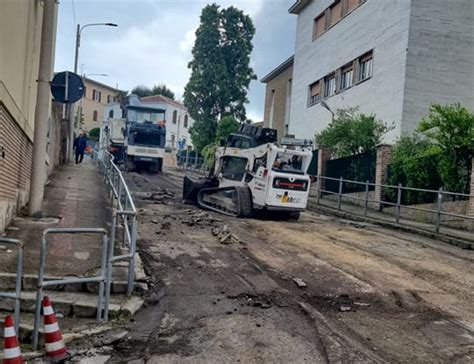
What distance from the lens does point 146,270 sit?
7988mm

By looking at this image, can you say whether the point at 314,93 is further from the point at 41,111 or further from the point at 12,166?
the point at 12,166

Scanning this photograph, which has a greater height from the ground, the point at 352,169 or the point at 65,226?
the point at 352,169

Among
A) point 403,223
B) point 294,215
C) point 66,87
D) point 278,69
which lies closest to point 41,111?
point 66,87

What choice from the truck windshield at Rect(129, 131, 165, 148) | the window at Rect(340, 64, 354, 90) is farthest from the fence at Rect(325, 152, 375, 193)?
the truck windshield at Rect(129, 131, 165, 148)

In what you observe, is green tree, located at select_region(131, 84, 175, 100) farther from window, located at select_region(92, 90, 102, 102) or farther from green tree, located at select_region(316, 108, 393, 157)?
green tree, located at select_region(316, 108, 393, 157)

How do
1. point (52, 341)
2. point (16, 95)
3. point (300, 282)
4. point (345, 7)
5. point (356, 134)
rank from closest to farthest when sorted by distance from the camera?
point (52, 341), point (300, 282), point (16, 95), point (356, 134), point (345, 7)

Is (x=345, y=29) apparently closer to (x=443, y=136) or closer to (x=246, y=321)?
(x=443, y=136)

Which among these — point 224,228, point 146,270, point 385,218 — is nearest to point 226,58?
point 385,218

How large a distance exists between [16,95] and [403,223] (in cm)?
1136

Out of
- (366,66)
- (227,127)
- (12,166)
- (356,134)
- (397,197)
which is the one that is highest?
(366,66)

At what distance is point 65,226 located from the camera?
1038 centimetres

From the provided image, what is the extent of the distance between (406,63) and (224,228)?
13225 mm

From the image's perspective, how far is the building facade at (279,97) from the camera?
40.1m

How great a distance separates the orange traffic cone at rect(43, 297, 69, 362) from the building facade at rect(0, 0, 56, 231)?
440 cm
